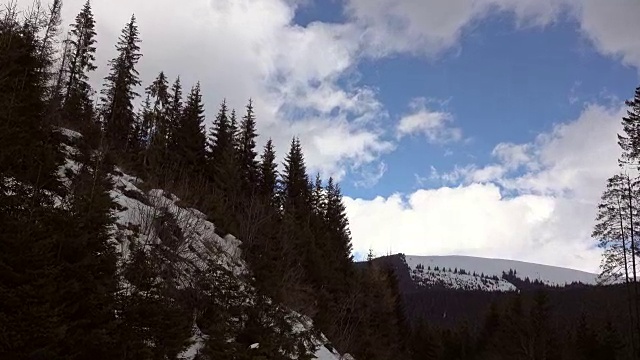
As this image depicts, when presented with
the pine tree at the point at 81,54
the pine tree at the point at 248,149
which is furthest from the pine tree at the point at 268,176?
the pine tree at the point at 81,54

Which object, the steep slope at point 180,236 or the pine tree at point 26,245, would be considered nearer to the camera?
the pine tree at point 26,245

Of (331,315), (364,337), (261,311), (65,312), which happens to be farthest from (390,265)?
(65,312)

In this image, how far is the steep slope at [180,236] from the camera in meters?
15.4

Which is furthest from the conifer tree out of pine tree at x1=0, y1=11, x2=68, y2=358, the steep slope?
pine tree at x1=0, y1=11, x2=68, y2=358

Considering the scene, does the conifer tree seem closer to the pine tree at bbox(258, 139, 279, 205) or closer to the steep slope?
the pine tree at bbox(258, 139, 279, 205)

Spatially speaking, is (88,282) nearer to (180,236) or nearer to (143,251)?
(143,251)

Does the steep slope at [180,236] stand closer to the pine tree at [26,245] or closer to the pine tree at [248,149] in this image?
the pine tree at [26,245]

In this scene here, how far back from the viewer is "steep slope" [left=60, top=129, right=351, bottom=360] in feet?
50.6

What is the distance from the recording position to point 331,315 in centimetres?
2867

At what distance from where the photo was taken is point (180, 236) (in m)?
17.5

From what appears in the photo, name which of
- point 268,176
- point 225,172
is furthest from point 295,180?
point 225,172

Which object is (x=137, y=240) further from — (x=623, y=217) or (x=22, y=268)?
(x=623, y=217)

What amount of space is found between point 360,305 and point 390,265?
2617 centimetres

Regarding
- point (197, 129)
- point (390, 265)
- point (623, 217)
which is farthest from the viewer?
point (390, 265)
